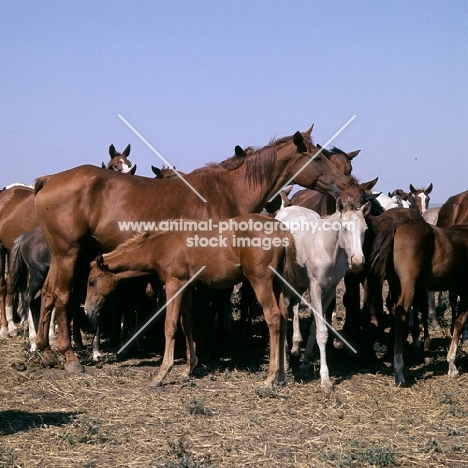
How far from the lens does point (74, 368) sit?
8.47 metres

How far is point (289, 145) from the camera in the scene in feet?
29.2

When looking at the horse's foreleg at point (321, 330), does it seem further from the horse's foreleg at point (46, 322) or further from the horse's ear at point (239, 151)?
the horse's foreleg at point (46, 322)

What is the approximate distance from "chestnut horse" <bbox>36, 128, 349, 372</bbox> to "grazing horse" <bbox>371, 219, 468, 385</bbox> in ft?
3.50

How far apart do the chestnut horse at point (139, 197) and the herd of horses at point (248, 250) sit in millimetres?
13

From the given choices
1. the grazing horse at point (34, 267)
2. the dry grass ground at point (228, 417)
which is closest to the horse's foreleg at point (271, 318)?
the dry grass ground at point (228, 417)

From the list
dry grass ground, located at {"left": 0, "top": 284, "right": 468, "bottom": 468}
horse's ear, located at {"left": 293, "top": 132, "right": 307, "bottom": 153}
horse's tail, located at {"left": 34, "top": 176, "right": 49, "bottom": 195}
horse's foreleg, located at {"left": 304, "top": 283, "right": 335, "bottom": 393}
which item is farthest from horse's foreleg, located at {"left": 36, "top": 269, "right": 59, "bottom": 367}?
horse's ear, located at {"left": 293, "top": 132, "right": 307, "bottom": 153}

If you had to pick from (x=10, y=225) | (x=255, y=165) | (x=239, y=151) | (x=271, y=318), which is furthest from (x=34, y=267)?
(x=271, y=318)

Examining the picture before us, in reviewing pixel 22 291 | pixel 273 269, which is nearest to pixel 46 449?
pixel 273 269

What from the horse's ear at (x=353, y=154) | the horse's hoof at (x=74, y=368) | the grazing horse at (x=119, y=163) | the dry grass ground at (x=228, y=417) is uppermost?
the grazing horse at (x=119, y=163)

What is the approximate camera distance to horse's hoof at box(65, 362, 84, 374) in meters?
8.43

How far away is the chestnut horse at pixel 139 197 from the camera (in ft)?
28.6

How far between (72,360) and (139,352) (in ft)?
4.42

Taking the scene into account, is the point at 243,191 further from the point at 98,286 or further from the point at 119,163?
the point at 119,163

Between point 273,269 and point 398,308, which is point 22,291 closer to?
point 273,269
